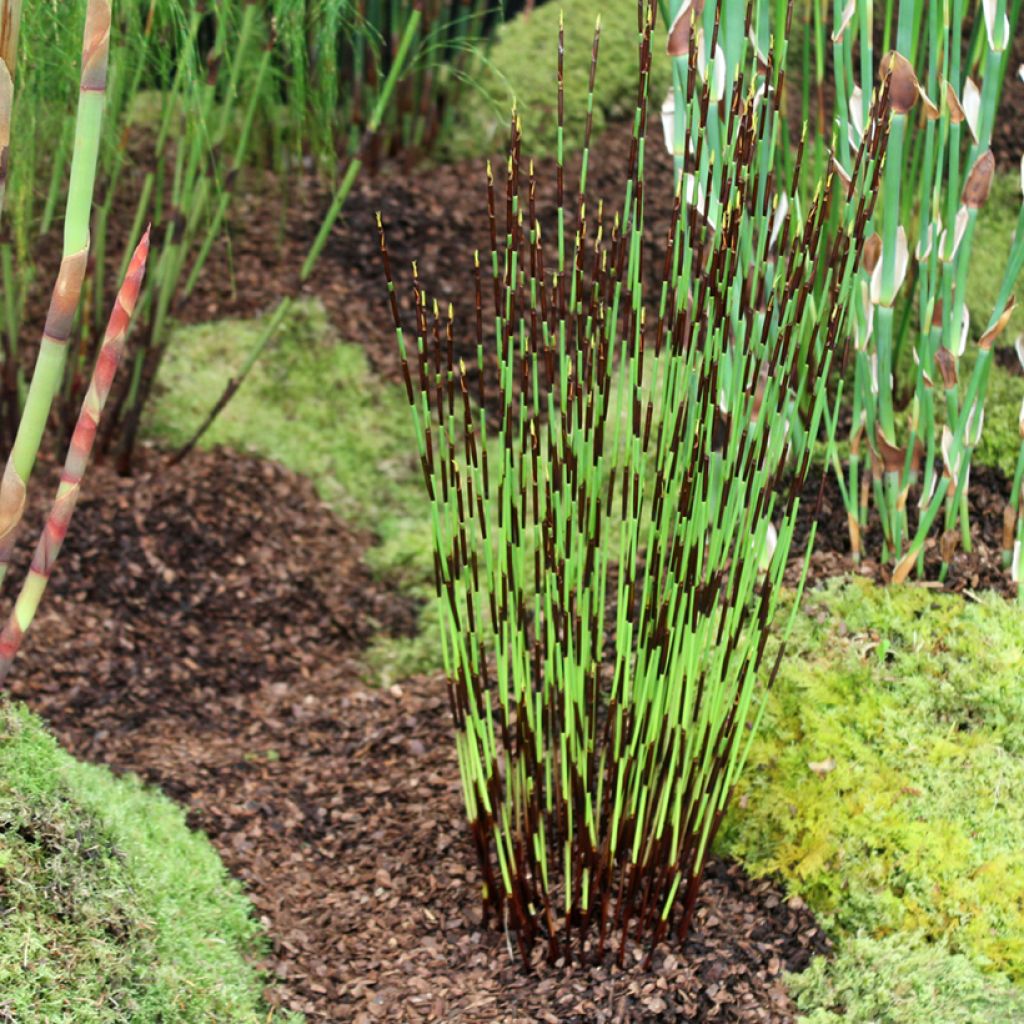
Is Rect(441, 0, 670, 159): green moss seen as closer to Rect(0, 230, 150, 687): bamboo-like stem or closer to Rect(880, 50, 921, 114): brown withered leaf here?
Rect(880, 50, 921, 114): brown withered leaf

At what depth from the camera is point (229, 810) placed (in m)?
1.90

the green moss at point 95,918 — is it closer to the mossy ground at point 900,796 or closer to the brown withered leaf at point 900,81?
the mossy ground at point 900,796

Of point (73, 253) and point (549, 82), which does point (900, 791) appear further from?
point (549, 82)

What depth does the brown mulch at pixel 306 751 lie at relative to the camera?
1532 mm

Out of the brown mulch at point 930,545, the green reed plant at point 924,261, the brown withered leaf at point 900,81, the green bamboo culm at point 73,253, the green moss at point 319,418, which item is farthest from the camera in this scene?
the green moss at point 319,418

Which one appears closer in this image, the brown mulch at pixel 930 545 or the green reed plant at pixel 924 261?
the green reed plant at pixel 924 261

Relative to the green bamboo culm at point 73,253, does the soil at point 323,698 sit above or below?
below

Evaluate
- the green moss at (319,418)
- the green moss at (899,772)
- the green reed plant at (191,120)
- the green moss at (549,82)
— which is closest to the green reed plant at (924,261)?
the green moss at (899,772)

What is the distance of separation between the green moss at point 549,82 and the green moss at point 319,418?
0.70 m

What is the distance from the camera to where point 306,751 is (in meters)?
2.09

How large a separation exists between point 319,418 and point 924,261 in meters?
1.52

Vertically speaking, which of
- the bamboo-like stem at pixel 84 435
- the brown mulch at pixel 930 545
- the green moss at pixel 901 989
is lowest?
the green moss at pixel 901 989

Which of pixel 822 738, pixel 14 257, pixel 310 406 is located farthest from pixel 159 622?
pixel 822 738

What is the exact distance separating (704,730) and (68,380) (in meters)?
1.66
